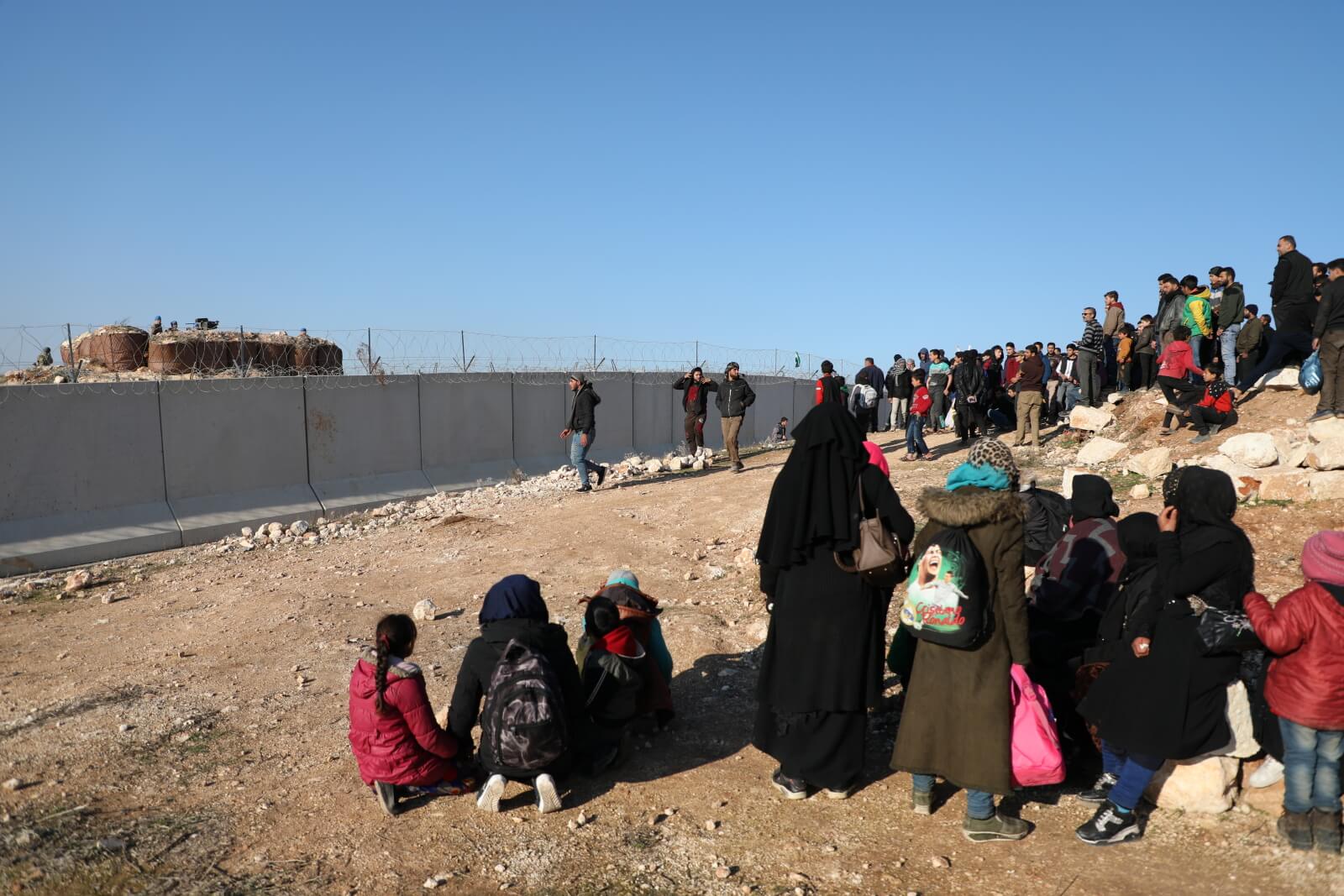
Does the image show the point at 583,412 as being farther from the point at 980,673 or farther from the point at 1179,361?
the point at 980,673

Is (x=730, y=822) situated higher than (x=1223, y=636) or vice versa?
(x=1223, y=636)

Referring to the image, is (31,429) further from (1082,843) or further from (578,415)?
(1082,843)

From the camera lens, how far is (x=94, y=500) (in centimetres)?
1046

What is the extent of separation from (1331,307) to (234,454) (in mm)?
12511

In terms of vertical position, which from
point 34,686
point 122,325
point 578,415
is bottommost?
point 34,686

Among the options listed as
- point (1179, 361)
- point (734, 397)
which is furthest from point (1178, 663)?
point (734, 397)

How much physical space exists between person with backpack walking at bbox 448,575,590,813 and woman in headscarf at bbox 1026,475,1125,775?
2.24 meters

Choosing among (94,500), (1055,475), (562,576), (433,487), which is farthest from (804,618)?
(433,487)

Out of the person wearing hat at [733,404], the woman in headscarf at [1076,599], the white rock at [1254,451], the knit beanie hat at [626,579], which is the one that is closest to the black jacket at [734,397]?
the person wearing hat at [733,404]

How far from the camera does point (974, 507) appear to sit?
3629 mm

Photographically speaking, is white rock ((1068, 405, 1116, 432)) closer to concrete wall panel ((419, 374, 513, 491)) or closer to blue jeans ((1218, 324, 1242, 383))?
blue jeans ((1218, 324, 1242, 383))

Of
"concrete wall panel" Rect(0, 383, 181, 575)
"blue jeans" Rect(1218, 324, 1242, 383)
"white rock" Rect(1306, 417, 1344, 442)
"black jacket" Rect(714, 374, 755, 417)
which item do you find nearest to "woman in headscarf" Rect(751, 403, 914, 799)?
"white rock" Rect(1306, 417, 1344, 442)

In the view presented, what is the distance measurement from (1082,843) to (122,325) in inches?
568

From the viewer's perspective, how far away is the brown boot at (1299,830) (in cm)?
352
